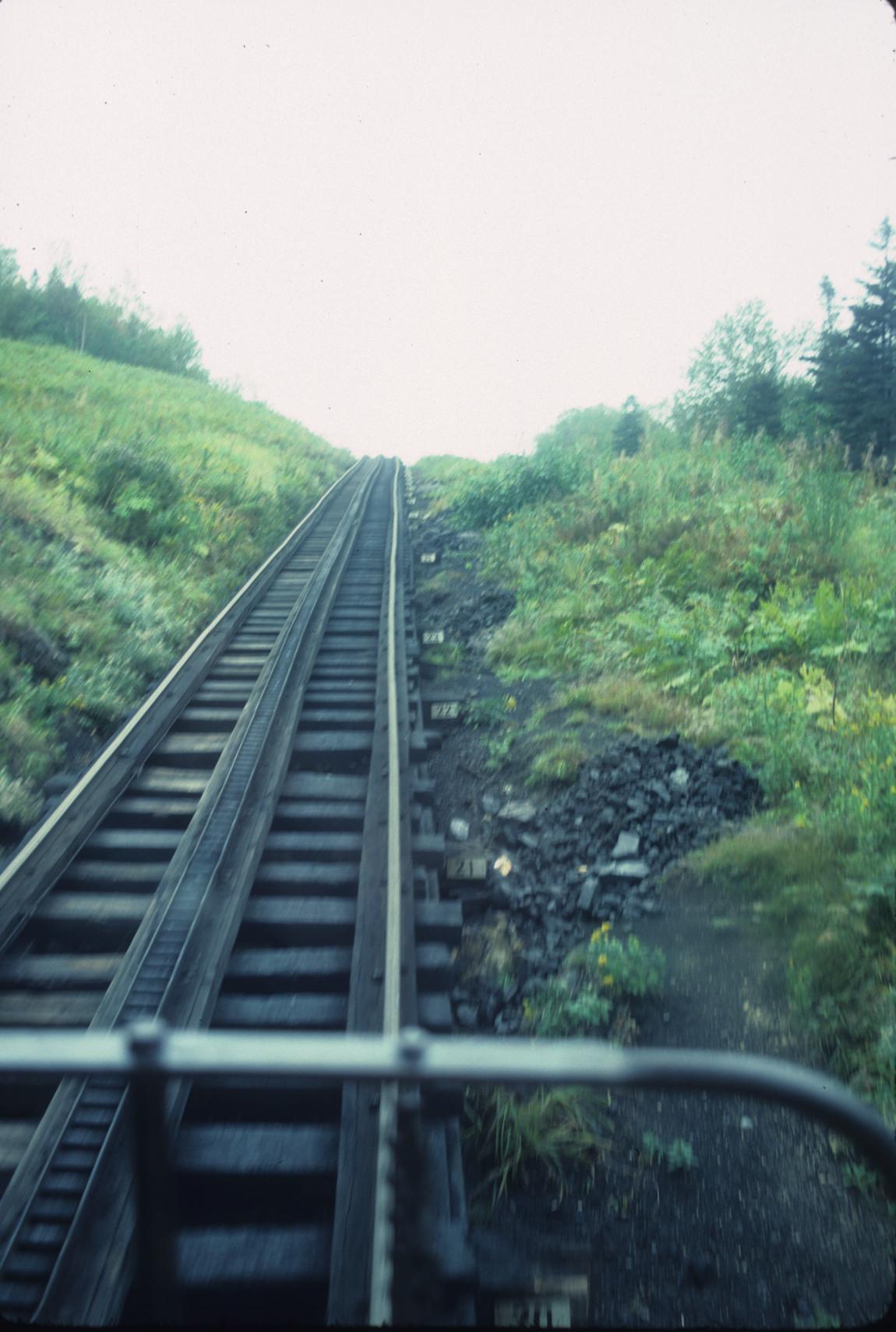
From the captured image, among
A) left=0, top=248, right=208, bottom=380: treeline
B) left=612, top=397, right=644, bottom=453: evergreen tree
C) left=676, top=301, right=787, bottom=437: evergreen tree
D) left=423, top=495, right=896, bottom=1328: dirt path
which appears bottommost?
left=423, top=495, right=896, bottom=1328: dirt path

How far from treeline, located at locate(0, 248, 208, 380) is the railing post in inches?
1559

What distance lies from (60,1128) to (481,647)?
22.4 feet

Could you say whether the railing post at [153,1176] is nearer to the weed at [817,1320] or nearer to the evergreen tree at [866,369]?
the weed at [817,1320]

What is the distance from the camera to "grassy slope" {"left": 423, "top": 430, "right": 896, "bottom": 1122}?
3.62 metres

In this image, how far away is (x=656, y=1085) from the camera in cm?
108

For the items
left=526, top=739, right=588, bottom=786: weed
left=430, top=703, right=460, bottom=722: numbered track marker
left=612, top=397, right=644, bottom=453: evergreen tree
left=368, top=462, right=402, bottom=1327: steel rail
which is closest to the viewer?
left=368, top=462, right=402, bottom=1327: steel rail

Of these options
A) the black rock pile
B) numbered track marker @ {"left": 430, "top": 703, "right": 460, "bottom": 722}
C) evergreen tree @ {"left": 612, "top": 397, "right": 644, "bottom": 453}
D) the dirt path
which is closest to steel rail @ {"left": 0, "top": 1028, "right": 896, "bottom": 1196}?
the dirt path

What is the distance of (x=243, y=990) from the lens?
3615mm

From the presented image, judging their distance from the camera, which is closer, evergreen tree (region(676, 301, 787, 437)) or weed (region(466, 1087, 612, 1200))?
weed (region(466, 1087, 612, 1200))

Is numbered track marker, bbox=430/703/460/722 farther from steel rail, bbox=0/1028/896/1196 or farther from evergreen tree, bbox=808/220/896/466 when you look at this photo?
evergreen tree, bbox=808/220/896/466

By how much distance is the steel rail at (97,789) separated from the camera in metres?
3.94

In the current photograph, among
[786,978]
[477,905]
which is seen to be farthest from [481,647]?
[786,978]

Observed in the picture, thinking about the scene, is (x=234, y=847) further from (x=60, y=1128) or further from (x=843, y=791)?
(x=843, y=791)

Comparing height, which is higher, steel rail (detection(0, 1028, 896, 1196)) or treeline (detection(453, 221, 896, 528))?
treeline (detection(453, 221, 896, 528))
